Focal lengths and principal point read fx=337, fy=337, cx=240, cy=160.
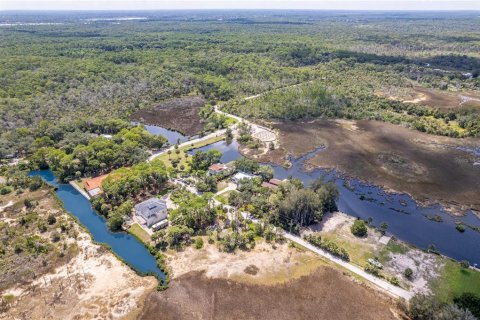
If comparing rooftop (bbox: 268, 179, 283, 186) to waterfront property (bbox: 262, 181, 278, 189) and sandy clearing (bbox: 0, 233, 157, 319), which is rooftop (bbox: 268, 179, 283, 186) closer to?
waterfront property (bbox: 262, 181, 278, 189)

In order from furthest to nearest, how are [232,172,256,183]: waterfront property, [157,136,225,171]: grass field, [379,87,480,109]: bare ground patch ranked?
[379,87,480,109]: bare ground patch, [157,136,225,171]: grass field, [232,172,256,183]: waterfront property

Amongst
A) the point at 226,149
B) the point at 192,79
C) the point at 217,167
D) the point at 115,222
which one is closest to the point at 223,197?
the point at 217,167

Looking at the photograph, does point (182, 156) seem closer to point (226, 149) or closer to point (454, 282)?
point (226, 149)

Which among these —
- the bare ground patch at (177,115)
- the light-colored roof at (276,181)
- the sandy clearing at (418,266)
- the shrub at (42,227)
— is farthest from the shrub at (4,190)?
the sandy clearing at (418,266)

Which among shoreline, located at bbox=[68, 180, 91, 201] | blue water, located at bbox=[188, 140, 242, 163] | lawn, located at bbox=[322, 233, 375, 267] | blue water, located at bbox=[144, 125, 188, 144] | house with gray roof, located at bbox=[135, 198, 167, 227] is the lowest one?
blue water, located at bbox=[144, 125, 188, 144]

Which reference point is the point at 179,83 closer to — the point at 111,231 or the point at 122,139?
the point at 122,139

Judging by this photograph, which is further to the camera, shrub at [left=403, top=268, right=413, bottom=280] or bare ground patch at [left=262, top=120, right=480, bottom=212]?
bare ground patch at [left=262, top=120, right=480, bottom=212]

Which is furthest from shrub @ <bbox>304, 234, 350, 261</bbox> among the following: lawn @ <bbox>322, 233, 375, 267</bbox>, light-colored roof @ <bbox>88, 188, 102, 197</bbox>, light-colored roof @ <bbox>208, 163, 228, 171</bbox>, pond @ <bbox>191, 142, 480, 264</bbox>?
light-colored roof @ <bbox>88, 188, 102, 197</bbox>
